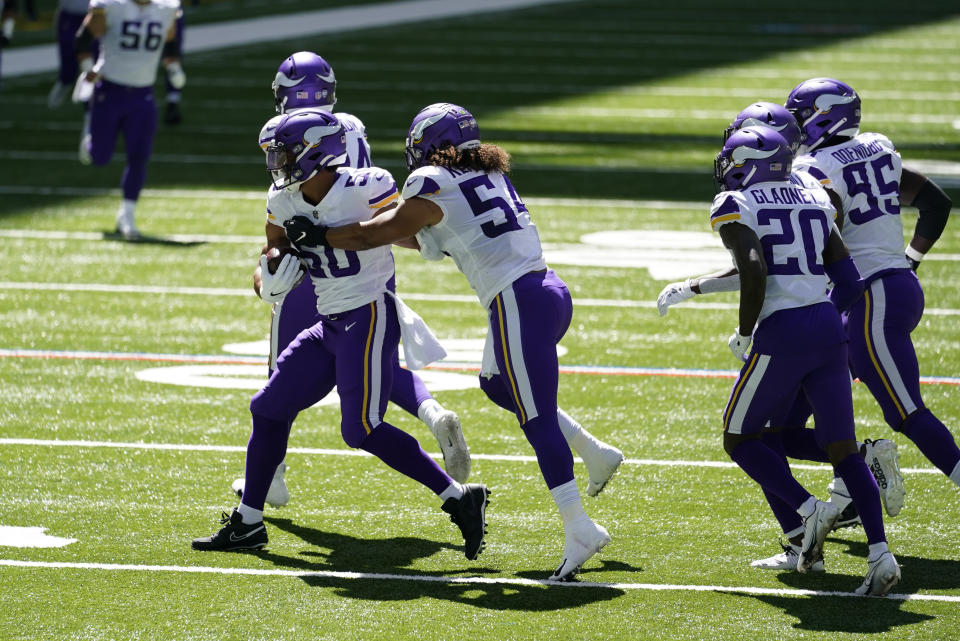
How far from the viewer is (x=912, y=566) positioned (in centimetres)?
539

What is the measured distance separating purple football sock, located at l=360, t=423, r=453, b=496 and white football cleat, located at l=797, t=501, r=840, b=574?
4.09ft

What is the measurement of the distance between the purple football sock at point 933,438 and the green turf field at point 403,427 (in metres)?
0.30

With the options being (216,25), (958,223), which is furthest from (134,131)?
(216,25)

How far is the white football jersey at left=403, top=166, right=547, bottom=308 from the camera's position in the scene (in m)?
5.31

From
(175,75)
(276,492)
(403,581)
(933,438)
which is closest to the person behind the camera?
(403,581)

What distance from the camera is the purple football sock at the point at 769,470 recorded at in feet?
16.9

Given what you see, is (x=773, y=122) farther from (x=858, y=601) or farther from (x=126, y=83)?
(x=126, y=83)

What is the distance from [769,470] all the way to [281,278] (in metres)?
1.80

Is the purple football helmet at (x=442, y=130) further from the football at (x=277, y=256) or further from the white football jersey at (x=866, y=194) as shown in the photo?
the white football jersey at (x=866, y=194)

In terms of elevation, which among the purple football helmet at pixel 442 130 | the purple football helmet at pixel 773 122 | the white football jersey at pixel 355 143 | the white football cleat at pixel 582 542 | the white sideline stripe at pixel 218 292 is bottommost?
→ the white sideline stripe at pixel 218 292

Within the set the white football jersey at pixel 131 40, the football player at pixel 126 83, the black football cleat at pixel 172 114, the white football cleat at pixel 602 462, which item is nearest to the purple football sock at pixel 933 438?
the white football cleat at pixel 602 462

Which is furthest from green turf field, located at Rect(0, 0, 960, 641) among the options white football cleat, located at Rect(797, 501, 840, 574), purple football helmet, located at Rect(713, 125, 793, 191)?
purple football helmet, located at Rect(713, 125, 793, 191)

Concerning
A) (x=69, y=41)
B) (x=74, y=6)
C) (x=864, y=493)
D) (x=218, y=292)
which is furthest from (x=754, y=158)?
(x=74, y=6)

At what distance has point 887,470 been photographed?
5570 millimetres
